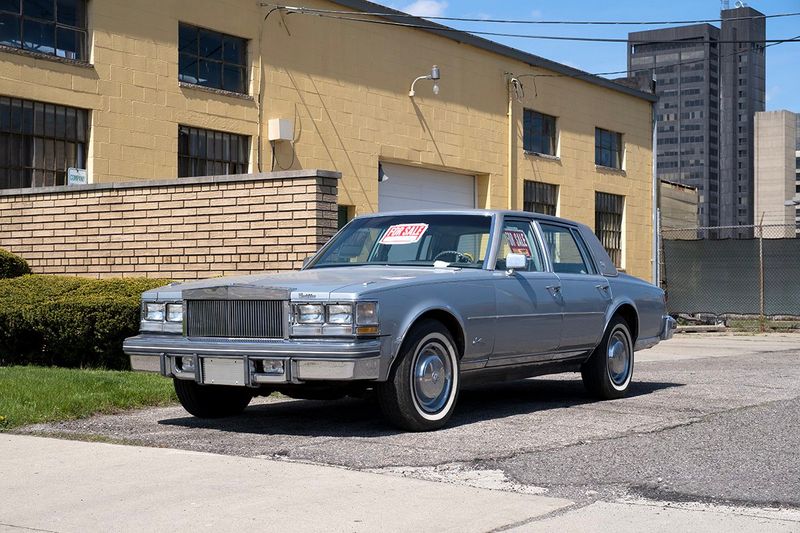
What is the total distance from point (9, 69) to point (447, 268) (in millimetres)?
10175

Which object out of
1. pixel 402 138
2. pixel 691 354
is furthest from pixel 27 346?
pixel 402 138

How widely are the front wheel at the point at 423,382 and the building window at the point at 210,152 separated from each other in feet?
37.8

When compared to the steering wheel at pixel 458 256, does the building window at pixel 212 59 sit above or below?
above

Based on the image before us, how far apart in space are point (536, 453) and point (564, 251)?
3.18 m

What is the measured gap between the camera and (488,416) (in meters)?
8.77

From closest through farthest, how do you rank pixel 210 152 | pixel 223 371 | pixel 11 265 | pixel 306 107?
pixel 223 371, pixel 11 265, pixel 210 152, pixel 306 107

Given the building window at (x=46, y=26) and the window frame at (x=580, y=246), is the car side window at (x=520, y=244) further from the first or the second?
the building window at (x=46, y=26)

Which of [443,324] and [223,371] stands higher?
[443,324]

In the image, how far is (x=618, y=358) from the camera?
10062 mm

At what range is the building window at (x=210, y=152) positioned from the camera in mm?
18859

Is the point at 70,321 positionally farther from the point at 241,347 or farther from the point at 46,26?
the point at 46,26

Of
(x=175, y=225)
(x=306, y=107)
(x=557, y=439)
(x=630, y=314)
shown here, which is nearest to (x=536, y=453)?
(x=557, y=439)

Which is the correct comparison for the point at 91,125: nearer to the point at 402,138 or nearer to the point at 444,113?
the point at 402,138

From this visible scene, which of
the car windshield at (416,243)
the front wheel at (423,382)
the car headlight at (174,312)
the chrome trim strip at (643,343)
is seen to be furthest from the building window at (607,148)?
the car headlight at (174,312)
